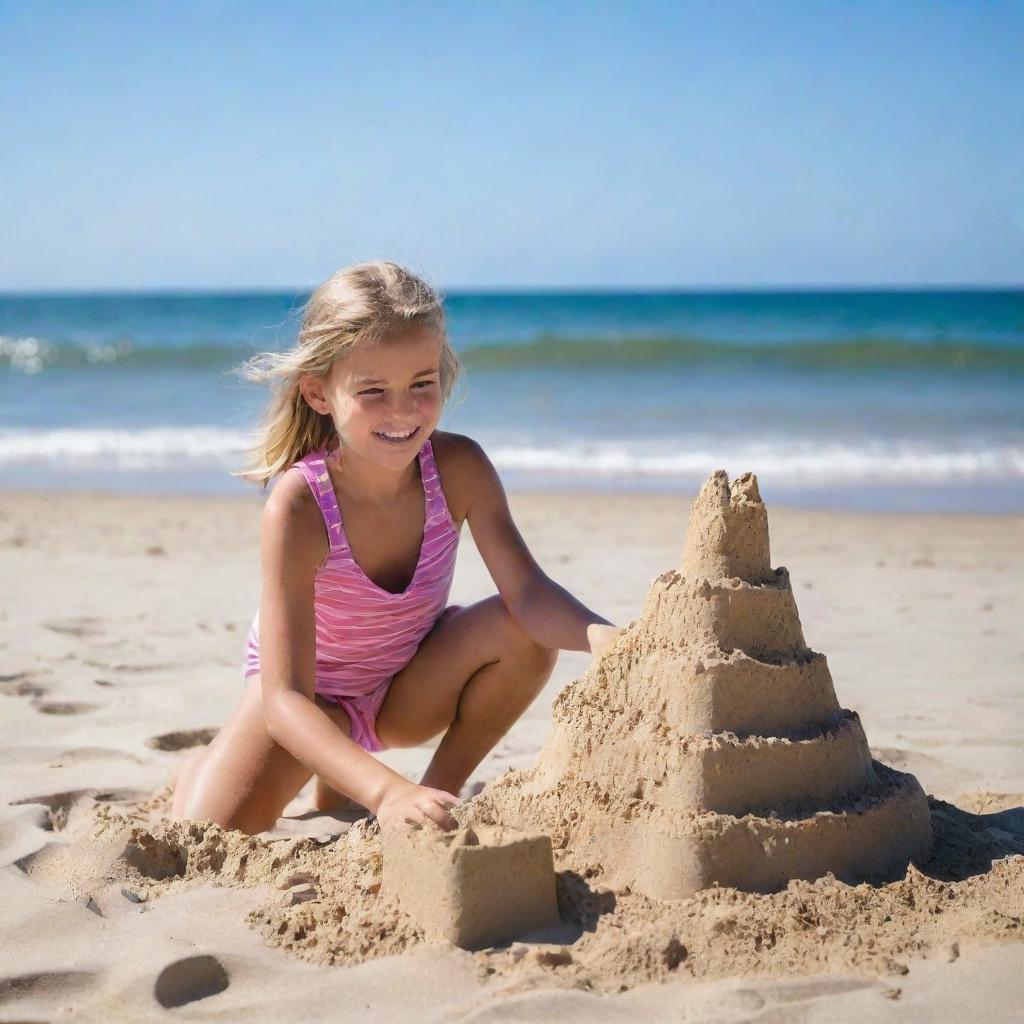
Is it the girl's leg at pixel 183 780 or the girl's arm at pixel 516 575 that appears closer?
the girl's arm at pixel 516 575

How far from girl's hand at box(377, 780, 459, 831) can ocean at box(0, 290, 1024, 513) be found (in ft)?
4.06

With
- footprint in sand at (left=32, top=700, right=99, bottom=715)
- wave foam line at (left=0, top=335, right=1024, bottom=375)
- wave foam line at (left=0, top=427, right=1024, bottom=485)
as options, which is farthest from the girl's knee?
wave foam line at (left=0, top=335, right=1024, bottom=375)

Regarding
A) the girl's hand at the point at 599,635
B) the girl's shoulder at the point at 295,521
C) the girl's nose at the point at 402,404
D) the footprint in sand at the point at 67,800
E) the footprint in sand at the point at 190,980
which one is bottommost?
the footprint in sand at the point at 67,800

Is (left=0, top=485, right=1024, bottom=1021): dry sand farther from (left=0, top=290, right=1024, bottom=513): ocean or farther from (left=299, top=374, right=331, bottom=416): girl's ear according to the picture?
(left=0, top=290, right=1024, bottom=513): ocean

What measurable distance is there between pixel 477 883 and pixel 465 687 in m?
1.14

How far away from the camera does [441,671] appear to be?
10.7 ft

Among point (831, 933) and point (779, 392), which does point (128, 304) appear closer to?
point (779, 392)

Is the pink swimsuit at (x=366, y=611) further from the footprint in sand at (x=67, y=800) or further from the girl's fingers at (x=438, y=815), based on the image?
the girl's fingers at (x=438, y=815)

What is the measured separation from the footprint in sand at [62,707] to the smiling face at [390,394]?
1.56m

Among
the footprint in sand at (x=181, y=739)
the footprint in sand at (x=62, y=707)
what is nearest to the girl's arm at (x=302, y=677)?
the footprint in sand at (x=181, y=739)

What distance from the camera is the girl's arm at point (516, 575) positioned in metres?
2.94

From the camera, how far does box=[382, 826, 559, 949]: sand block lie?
2.15 metres

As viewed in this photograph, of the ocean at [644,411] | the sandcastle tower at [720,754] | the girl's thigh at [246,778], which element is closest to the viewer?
the sandcastle tower at [720,754]

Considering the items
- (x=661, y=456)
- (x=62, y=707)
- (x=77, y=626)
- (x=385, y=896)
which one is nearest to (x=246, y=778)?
(x=385, y=896)
